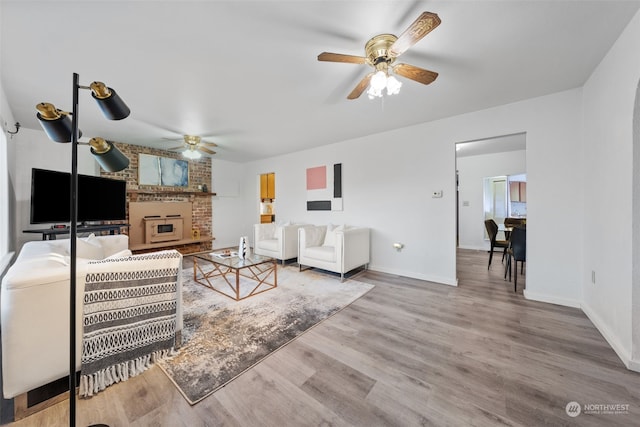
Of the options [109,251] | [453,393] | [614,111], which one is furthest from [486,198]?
[109,251]

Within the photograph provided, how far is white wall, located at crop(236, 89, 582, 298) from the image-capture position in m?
2.63

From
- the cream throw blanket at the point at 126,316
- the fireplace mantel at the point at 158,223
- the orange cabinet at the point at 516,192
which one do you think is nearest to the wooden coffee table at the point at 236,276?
the cream throw blanket at the point at 126,316

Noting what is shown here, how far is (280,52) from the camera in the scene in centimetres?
192

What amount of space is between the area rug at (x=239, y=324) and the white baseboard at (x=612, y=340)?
2128mm

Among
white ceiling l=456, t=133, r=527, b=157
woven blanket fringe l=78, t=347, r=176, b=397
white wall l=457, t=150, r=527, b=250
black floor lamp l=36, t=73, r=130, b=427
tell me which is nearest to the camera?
black floor lamp l=36, t=73, r=130, b=427

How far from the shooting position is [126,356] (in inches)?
60.9

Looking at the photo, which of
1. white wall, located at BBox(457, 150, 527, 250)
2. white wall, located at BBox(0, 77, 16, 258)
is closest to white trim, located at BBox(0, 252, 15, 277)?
white wall, located at BBox(0, 77, 16, 258)

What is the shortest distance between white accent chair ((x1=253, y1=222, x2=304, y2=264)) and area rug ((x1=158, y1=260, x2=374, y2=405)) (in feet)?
2.90

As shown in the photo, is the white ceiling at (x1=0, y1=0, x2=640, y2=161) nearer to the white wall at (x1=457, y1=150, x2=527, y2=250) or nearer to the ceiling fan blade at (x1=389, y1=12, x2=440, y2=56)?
the ceiling fan blade at (x1=389, y1=12, x2=440, y2=56)

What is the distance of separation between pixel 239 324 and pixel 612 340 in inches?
125

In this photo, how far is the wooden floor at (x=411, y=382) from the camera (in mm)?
1252

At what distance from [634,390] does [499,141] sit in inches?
169

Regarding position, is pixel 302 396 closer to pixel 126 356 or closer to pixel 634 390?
pixel 126 356

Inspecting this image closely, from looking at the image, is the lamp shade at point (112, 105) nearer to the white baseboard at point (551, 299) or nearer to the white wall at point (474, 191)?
the white baseboard at point (551, 299)
